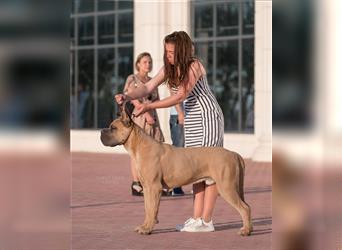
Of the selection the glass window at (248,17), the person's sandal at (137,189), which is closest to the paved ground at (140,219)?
the person's sandal at (137,189)

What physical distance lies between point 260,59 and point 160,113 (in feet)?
9.73

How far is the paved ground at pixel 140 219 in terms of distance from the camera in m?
6.12

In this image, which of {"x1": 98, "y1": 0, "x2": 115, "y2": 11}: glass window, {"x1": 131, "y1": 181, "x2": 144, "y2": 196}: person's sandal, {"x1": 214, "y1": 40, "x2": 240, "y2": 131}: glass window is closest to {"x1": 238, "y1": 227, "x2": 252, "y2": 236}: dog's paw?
{"x1": 131, "y1": 181, "x2": 144, "y2": 196}: person's sandal

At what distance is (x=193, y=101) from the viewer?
21.8 ft

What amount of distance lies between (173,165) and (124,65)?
14405 mm

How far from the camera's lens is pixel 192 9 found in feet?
62.6

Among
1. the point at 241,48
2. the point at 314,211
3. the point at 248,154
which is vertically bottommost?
the point at 248,154

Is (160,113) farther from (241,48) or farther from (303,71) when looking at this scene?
(303,71)

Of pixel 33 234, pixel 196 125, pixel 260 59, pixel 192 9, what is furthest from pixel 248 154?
pixel 33 234

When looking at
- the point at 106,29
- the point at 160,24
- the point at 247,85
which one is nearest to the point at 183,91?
the point at 247,85

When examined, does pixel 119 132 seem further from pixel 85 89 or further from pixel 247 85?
pixel 85 89

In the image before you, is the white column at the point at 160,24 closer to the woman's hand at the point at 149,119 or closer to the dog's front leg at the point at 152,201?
the woman's hand at the point at 149,119

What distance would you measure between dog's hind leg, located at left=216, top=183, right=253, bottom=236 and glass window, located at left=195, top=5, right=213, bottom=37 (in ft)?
42.4

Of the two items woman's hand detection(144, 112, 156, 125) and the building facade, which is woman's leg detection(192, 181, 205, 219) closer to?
woman's hand detection(144, 112, 156, 125)
